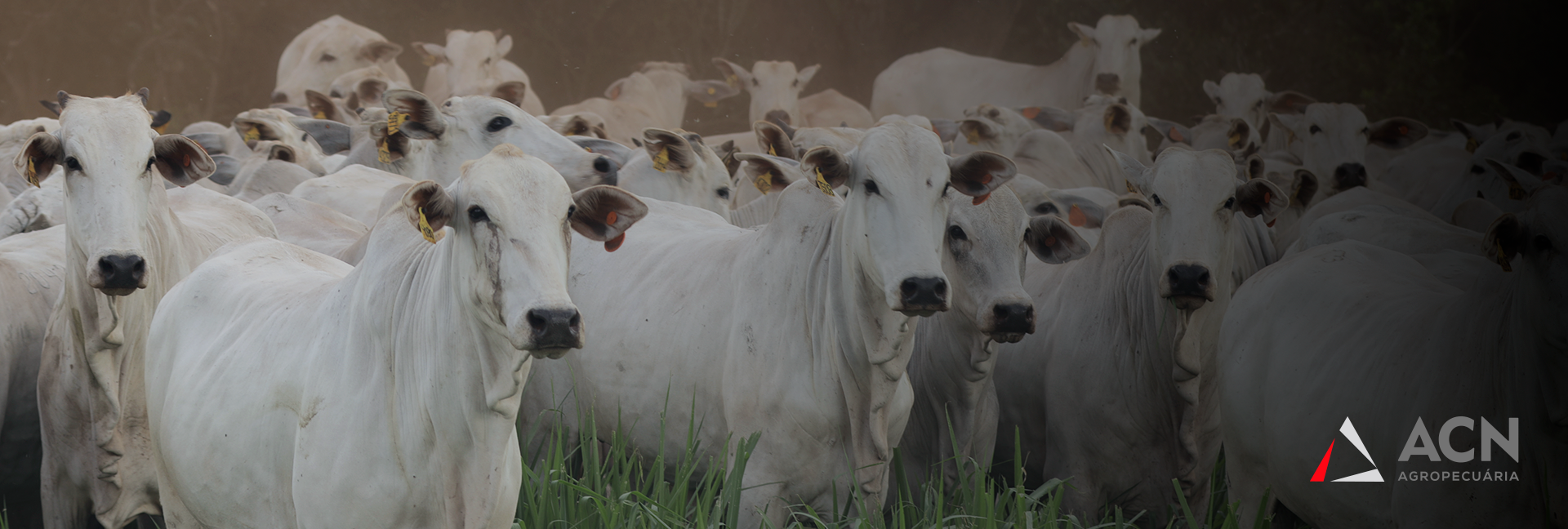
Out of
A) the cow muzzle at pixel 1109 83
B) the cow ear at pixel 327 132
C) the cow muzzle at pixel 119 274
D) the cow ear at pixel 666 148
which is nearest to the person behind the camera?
the cow muzzle at pixel 119 274

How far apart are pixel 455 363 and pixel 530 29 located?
14266 mm

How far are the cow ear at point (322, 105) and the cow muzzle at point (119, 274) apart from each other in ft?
18.1

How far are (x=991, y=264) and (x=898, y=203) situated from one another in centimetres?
70

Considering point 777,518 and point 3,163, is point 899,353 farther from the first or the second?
point 3,163

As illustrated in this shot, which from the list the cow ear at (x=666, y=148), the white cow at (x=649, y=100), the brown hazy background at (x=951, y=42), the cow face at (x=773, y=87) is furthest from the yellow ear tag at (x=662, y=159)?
the brown hazy background at (x=951, y=42)

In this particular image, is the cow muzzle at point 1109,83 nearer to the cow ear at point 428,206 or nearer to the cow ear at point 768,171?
the cow ear at point 768,171

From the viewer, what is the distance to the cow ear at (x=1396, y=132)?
Result: 1016 cm

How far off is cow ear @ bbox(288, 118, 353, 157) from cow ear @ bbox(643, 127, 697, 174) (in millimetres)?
2845

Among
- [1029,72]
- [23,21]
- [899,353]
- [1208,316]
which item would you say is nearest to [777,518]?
[899,353]

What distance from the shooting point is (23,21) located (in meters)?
14.3

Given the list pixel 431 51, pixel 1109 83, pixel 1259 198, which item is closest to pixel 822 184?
pixel 1259 198

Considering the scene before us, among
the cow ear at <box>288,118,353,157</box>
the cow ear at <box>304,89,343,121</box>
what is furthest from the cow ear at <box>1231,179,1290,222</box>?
the cow ear at <box>304,89,343,121</box>

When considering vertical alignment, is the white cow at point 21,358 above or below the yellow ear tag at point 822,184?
below

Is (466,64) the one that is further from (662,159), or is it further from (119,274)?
(119,274)
